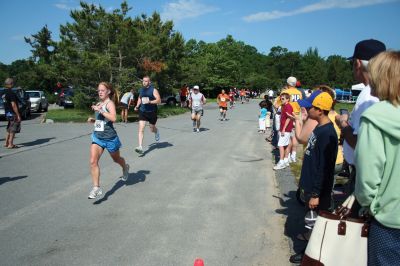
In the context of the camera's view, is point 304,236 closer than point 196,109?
Yes

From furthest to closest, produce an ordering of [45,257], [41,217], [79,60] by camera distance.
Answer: [79,60] → [41,217] → [45,257]

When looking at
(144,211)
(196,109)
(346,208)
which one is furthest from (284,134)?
(196,109)

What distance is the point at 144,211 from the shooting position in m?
5.48

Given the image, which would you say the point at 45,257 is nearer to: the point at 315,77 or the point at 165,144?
the point at 165,144

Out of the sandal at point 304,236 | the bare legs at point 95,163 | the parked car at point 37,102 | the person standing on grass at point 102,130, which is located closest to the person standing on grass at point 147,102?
the person standing on grass at point 102,130

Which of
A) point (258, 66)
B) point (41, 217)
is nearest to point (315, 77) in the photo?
point (258, 66)

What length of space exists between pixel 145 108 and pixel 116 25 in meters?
12.6

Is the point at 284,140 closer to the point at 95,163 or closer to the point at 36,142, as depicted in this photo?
the point at 95,163

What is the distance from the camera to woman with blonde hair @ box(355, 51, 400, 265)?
2.04m

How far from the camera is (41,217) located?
5188 mm

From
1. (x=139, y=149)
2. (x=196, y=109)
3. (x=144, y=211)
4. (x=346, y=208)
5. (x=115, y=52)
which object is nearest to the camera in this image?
(x=346, y=208)

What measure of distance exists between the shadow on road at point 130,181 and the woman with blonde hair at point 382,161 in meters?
4.54

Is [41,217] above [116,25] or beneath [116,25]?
beneath

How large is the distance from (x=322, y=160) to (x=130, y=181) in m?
4.40
